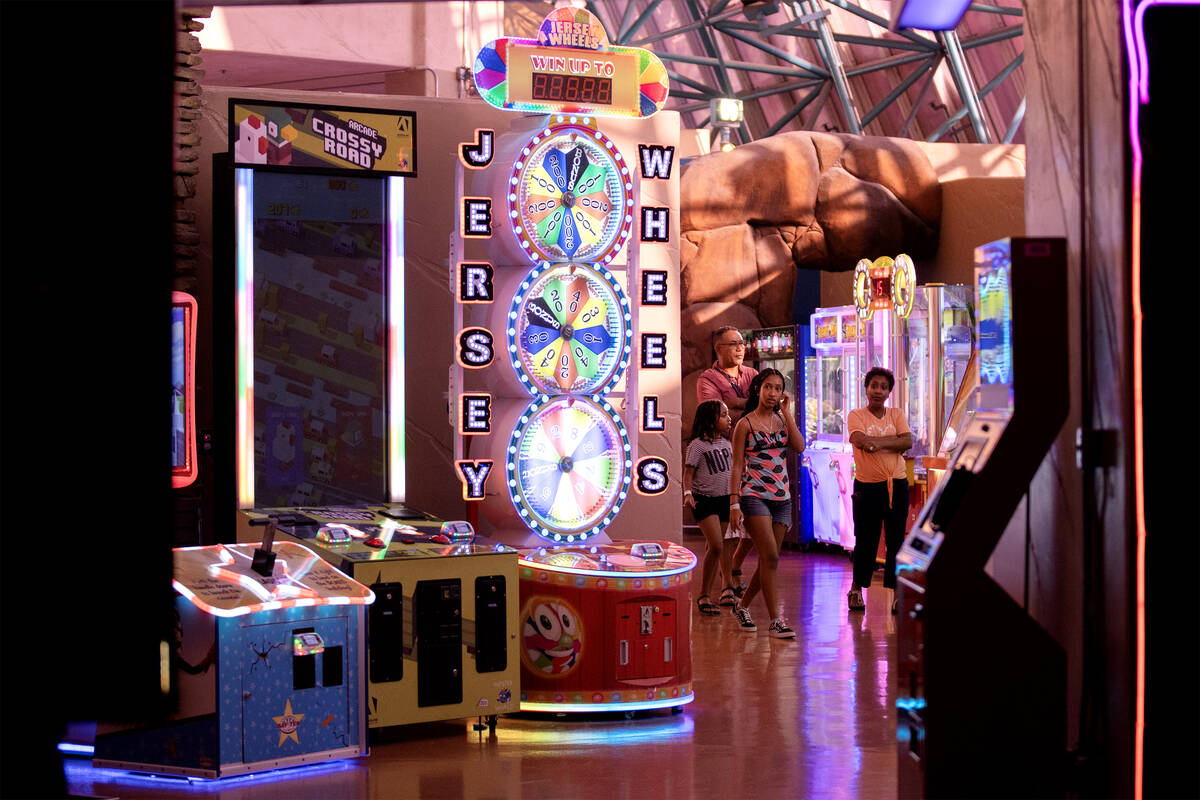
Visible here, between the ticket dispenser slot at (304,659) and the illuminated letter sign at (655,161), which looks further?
the illuminated letter sign at (655,161)


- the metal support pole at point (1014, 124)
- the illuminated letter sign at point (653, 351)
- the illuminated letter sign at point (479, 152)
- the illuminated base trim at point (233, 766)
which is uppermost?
the metal support pole at point (1014, 124)

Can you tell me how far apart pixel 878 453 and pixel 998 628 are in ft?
14.2

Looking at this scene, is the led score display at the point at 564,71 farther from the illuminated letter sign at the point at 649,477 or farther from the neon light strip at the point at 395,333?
the illuminated letter sign at the point at 649,477

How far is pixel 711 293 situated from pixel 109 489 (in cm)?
1082

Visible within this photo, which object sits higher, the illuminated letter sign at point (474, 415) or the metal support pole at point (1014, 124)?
the metal support pole at point (1014, 124)

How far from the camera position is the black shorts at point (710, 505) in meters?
7.97

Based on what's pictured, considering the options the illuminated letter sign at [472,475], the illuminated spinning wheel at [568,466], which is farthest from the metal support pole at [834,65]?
the illuminated letter sign at [472,475]

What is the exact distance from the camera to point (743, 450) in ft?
24.5

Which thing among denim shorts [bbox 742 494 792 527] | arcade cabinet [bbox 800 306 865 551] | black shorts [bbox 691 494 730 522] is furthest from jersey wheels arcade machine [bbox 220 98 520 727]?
arcade cabinet [bbox 800 306 865 551]

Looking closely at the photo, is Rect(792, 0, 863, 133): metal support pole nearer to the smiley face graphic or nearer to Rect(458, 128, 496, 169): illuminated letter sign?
Rect(458, 128, 496, 169): illuminated letter sign

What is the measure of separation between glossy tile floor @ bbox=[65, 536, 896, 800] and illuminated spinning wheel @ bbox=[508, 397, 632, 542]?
886mm

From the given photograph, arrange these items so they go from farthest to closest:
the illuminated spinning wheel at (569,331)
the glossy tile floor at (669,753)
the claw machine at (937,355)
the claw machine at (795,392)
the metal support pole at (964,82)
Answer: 1. the metal support pole at (964,82)
2. the claw machine at (795,392)
3. the claw machine at (937,355)
4. the illuminated spinning wheel at (569,331)
5. the glossy tile floor at (669,753)

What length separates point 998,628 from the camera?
11.8ft

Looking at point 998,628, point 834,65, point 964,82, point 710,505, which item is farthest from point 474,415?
point 834,65
